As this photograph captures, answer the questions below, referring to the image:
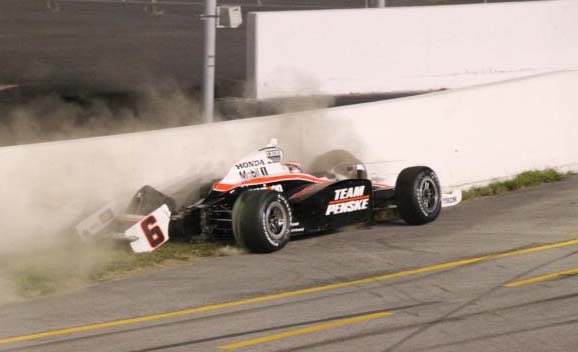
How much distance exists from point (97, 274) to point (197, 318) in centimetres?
212

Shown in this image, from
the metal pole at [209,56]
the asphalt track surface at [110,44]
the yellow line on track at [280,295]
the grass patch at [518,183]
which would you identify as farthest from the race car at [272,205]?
the asphalt track surface at [110,44]

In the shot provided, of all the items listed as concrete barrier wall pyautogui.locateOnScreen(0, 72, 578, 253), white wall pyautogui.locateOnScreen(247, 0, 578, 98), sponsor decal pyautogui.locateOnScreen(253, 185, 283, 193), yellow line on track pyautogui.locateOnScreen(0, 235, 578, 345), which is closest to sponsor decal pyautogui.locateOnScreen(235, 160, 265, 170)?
sponsor decal pyautogui.locateOnScreen(253, 185, 283, 193)

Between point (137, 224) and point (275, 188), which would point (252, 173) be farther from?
point (137, 224)

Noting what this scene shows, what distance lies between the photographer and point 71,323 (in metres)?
10.3

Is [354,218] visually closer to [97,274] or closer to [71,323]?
[97,274]

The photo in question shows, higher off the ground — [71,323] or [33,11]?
[33,11]

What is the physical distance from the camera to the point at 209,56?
16.4 metres

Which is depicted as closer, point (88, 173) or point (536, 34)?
point (88, 173)

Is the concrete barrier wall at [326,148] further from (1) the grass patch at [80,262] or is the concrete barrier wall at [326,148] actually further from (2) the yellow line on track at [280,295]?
(2) the yellow line on track at [280,295]

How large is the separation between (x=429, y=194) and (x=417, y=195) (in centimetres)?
45

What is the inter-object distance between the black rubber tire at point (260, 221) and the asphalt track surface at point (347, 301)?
150mm

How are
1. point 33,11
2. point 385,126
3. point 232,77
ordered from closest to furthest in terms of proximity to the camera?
1. point 385,126
2. point 232,77
3. point 33,11

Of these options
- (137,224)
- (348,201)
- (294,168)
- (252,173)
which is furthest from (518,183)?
(137,224)

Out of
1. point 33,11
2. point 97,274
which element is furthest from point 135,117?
point 33,11
